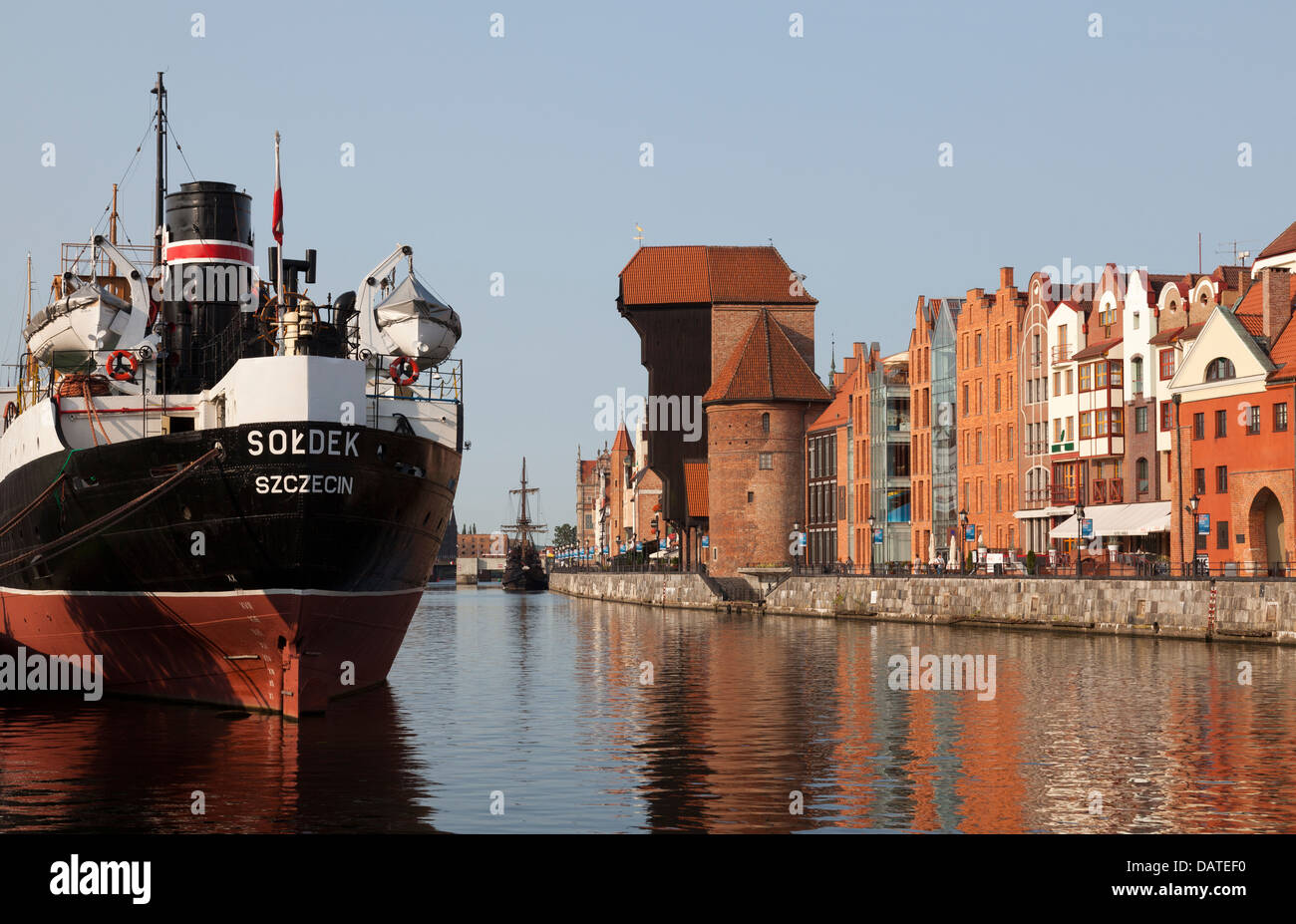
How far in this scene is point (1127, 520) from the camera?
75000mm

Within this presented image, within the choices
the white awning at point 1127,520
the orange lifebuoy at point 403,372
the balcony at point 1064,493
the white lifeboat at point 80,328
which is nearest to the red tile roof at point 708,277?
the balcony at point 1064,493

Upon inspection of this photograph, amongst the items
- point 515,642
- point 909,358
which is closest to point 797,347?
point 909,358

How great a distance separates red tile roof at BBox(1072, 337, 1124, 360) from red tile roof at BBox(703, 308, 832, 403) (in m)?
36.0

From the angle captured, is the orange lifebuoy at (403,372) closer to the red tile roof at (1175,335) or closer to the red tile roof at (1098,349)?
the red tile roof at (1175,335)

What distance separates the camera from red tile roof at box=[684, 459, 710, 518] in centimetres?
12538

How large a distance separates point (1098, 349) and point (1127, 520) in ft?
31.2

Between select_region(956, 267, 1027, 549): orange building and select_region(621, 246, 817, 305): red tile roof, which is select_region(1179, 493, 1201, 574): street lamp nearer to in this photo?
select_region(956, 267, 1027, 549): orange building

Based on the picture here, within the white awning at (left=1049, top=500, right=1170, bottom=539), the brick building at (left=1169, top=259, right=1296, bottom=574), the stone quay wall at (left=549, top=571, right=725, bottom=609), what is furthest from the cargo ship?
the stone quay wall at (left=549, top=571, right=725, bottom=609)

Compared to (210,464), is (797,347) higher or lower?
higher

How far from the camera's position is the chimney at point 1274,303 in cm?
6475
